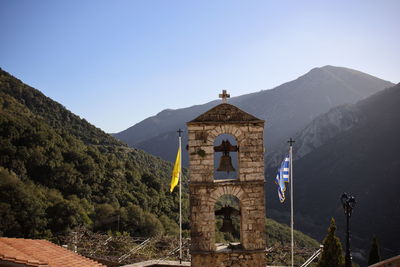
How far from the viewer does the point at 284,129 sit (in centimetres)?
9162

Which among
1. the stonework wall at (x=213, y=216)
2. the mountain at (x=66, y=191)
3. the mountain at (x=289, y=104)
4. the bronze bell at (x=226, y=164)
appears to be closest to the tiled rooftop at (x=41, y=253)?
the stonework wall at (x=213, y=216)

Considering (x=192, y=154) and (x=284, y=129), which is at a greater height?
(x=284, y=129)

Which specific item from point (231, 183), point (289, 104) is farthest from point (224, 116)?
point (289, 104)

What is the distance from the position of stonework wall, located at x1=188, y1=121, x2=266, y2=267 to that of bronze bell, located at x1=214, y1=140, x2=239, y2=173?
0.28 m

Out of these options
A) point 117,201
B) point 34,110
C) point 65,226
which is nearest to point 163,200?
point 117,201

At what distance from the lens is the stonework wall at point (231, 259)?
6.39 meters

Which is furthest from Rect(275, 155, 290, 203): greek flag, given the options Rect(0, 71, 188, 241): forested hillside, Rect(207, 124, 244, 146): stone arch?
Rect(0, 71, 188, 241): forested hillside

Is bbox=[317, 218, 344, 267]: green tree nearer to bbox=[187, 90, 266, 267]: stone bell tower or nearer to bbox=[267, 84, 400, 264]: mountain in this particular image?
bbox=[187, 90, 266, 267]: stone bell tower

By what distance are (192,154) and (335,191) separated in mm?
52913

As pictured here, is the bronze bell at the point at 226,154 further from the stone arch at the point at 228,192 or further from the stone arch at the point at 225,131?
the stone arch at the point at 228,192

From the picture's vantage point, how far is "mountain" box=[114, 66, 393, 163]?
9194 centimetres

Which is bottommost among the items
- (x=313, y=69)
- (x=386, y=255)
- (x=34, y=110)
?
(x=386, y=255)

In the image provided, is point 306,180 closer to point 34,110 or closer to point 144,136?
point 34,110

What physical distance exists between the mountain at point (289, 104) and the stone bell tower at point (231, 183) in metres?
76.5
